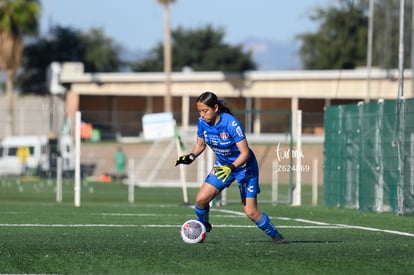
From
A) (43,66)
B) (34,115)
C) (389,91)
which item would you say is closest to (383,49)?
(389,91)

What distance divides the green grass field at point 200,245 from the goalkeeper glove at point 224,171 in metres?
0.85

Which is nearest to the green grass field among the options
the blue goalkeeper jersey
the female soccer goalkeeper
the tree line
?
the female soccer goalkeeper

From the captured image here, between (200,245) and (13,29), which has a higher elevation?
(13,29)

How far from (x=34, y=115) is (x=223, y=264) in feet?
166

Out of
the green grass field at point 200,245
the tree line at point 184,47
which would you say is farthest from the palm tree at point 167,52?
the green grass field at point 200,245

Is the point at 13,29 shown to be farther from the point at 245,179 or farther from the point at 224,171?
the point at 224,171

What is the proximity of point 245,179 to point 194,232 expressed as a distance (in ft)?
2.92

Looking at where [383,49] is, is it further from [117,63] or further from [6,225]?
[117,63]

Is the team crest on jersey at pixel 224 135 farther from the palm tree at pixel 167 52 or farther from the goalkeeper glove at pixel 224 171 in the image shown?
the palm tree at pixel 167 52

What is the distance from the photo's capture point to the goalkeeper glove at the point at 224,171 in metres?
12.6

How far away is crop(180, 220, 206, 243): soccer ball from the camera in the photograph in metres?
13.0

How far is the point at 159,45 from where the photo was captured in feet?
366

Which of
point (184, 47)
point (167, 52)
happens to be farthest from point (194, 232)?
point (184, 47)

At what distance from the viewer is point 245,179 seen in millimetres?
12977
